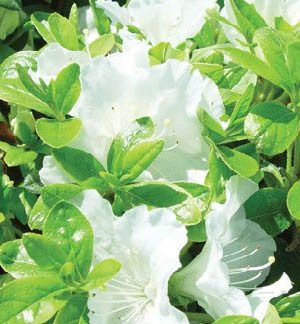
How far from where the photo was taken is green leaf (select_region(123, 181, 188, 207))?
100 cm

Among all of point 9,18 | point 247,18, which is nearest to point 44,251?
point 247,18

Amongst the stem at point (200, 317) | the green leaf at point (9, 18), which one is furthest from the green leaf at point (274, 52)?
the green leaf at point (9, 18)

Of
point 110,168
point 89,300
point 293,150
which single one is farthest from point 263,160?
point 89,300

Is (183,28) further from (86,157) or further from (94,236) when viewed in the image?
(94,236)

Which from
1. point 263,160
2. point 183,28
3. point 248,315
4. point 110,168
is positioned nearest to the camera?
point 248,315

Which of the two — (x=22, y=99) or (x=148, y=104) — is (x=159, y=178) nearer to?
(x=148, y=104)

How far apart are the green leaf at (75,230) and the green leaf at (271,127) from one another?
0.28m

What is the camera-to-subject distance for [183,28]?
1301 mm

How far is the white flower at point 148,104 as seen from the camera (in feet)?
3.48

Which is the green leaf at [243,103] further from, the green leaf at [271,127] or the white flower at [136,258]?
the white flower at [136,258]

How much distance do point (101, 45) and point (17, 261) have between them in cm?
41

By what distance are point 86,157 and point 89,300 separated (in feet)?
0.68

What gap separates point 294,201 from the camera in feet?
3.34

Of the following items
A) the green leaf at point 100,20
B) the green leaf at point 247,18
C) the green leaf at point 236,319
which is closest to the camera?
the green leaf at point 236,319
